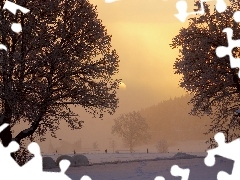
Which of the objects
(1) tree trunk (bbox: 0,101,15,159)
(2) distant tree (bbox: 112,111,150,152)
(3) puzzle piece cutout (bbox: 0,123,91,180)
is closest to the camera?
(3) puzzle piece cutout (bbox: 0,123,91,180)

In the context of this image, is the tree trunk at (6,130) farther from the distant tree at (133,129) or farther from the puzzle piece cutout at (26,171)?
the distant tree at (133,129)

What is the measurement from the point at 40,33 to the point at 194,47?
38.6 feet

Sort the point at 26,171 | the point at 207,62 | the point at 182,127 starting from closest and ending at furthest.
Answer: the point at 26,171, the point at 207,62, the point at 182,127

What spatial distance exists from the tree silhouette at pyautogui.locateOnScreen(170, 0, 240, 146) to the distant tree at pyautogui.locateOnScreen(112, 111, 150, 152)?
7436cm

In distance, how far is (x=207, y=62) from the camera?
2906cm

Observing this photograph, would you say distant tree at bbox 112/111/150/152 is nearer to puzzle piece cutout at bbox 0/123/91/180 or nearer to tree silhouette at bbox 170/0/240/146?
tree silhouette at bbox 170/0/240/146

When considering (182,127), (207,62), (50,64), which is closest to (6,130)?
(50,64)

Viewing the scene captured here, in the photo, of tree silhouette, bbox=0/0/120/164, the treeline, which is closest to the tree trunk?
tree silhouette, bbox=0/0/120/164

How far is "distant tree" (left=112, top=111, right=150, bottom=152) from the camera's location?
105 meters

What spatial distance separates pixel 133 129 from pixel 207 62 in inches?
3051

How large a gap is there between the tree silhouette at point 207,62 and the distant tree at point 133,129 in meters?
74.4

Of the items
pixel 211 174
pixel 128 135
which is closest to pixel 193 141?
pixel 128 135

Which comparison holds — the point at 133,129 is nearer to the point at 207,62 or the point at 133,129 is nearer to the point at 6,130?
the point at 207,62

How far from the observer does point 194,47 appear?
2958 centimetres
